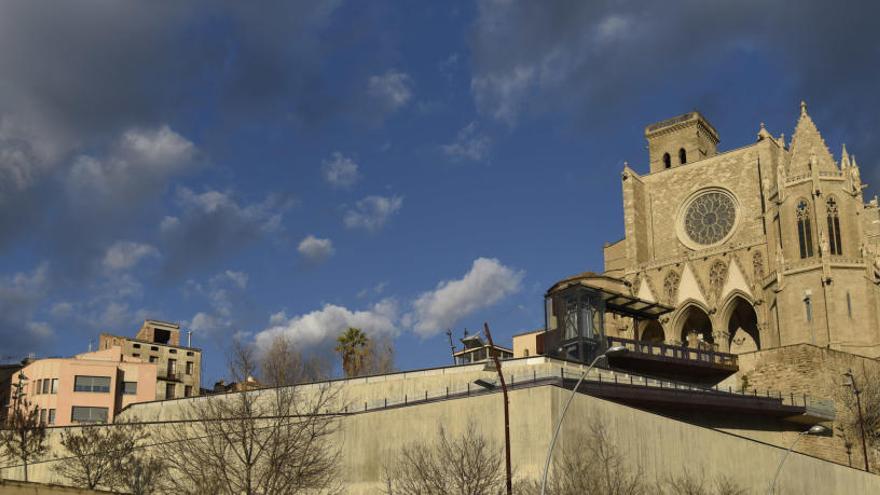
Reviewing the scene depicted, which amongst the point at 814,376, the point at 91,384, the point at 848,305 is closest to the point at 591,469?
the point at 814,376

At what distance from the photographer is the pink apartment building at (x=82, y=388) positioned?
257ft

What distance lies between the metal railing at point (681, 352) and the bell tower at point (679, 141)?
30736 mm

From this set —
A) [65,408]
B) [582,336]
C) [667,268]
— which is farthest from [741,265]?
[65,408]

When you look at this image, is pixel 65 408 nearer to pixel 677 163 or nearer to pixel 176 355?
pixel 176 355

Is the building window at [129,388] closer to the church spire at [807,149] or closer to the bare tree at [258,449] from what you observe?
the bare tree at [258,449]

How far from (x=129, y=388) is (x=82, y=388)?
348 cm

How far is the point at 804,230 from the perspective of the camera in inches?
2837

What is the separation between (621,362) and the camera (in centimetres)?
6525

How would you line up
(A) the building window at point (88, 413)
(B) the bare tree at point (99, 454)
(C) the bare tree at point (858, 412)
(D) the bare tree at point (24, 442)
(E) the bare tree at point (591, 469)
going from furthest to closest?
(A) the building window at point (88, 413) → (C) the bare tree at point (858, 412) → (D) the bare tree at point (24, 442) → (B) the bare tree at point (99, 454) → (E) the bare tree at point (591, 469)

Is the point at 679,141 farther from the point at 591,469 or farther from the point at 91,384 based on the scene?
the point at 591,469

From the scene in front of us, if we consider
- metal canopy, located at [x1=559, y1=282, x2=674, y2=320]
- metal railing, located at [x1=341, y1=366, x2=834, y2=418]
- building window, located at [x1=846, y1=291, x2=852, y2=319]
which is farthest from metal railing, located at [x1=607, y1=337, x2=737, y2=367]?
building window, located at [x1=846, y1=291, x2=852, y2=319]

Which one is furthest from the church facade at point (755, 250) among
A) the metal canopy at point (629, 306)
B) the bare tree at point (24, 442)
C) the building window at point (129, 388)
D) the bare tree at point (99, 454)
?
the bare tree at point (24, 442)

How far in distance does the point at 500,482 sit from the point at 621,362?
88.9 ft

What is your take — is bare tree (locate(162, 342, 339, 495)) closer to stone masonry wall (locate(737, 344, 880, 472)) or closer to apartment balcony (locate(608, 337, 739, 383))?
apartment balcony (locate(608, 337, 739, 383))
